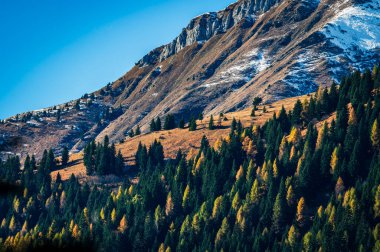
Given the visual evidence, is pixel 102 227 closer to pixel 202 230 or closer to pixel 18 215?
pixel 202 230

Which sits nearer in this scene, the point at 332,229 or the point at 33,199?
the point at 332,229

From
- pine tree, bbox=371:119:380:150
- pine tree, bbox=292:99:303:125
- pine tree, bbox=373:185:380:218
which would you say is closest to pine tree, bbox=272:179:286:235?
pine tree, bbox=373:185:380:218

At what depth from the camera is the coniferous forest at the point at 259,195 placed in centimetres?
13038

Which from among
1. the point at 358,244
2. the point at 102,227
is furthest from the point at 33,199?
the point at 358,244

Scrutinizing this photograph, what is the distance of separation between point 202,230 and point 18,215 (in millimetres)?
75991

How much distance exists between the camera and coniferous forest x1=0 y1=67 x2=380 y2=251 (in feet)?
428

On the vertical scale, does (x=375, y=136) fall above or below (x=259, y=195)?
above

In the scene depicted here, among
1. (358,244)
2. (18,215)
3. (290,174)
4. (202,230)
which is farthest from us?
(18,215)

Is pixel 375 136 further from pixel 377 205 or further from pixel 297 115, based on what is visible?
pixel 297 115

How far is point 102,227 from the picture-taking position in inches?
6501

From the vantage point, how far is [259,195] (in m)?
155

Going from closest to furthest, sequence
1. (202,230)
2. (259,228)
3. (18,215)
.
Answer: (259,228), (202,230), (18,215)

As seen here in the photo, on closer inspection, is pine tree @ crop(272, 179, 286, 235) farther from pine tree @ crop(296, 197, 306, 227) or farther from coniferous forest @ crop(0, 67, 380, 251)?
pine tree @ crop(296, 197, 306, 227)

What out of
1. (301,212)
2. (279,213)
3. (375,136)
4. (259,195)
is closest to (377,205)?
(301,212)
